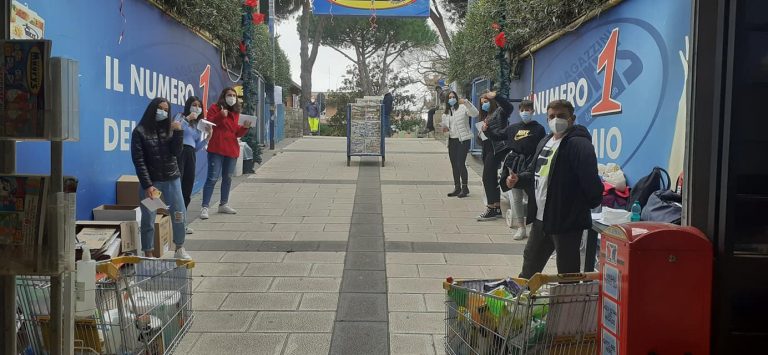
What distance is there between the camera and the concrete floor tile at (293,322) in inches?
178

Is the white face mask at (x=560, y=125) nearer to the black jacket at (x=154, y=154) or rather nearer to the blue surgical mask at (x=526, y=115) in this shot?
the blue surgical mask at (x=526, y=115)

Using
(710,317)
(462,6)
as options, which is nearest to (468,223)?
(710,317)

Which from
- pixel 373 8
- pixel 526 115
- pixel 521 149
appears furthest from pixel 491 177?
pixel 373 8

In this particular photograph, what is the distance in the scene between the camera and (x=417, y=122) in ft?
132

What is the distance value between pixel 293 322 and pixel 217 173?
430cm

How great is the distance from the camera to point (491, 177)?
28.8ft

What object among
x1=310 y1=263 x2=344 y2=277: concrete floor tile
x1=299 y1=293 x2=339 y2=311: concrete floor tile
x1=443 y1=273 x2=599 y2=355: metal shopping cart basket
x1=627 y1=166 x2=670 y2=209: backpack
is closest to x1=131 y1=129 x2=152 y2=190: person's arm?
x1=310 y1=263 x2=344 y2=277: concrete floor tile

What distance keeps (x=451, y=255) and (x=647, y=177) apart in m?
2.07

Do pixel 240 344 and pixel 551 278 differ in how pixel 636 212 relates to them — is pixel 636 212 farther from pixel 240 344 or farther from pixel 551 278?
pixel 240 344

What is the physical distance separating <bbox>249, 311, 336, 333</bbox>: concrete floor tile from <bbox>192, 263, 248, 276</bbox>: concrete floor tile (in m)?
1.21

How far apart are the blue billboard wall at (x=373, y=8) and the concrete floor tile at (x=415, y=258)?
29.4 feet

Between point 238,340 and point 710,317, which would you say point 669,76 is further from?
point 238,340

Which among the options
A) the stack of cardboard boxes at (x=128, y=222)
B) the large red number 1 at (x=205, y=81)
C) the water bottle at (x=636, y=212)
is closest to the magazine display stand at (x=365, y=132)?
the large red number 1 at (x=205, y=81)

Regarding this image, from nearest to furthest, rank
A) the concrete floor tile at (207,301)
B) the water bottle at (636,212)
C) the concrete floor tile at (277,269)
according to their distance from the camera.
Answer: the concrete floor tile at (207,301) < the water bottle at (636,212) < the concrete floor tile at (277,269)
